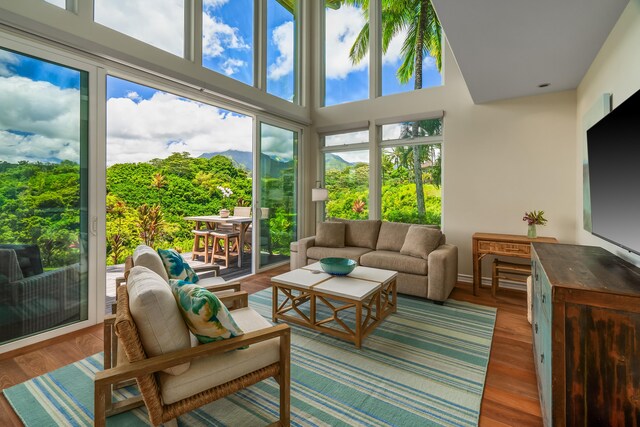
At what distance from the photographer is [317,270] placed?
3.05 m

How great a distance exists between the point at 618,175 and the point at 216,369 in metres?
2.16

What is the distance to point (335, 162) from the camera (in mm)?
Result: 5453

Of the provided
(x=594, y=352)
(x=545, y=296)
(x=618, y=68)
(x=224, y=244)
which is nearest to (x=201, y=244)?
(x=224, y=244)

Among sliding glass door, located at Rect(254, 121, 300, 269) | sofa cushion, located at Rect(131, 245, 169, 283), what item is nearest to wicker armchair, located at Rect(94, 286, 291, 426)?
sofa cushion, located at Rect(131, 245, 169, 283)

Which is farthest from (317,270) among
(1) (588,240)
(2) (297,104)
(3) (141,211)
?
(3) (141,211)

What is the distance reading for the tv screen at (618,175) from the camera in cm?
129

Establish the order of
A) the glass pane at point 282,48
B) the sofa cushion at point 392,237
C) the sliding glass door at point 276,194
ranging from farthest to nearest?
the glass pane at point 282,48
the sliding glass door at point 276,194
the sofa cushion at point 392,237

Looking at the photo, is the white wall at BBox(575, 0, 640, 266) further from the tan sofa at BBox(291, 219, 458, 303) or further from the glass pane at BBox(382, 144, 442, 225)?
the glass pane at BBox(382, 144, 442, 225)

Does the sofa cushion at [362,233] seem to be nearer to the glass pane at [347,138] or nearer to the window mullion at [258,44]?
the glass pane at [347,138]

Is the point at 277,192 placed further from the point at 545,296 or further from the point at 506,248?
the point at 545,296

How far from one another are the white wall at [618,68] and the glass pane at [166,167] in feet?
15.6

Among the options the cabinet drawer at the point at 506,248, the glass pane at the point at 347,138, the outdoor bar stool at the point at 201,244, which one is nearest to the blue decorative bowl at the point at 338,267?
the cabinet drawer at the point at 506,248

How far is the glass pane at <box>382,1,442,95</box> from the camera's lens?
4480 mm

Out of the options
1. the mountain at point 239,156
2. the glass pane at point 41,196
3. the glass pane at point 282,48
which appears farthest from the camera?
the mountain at point 239,156
